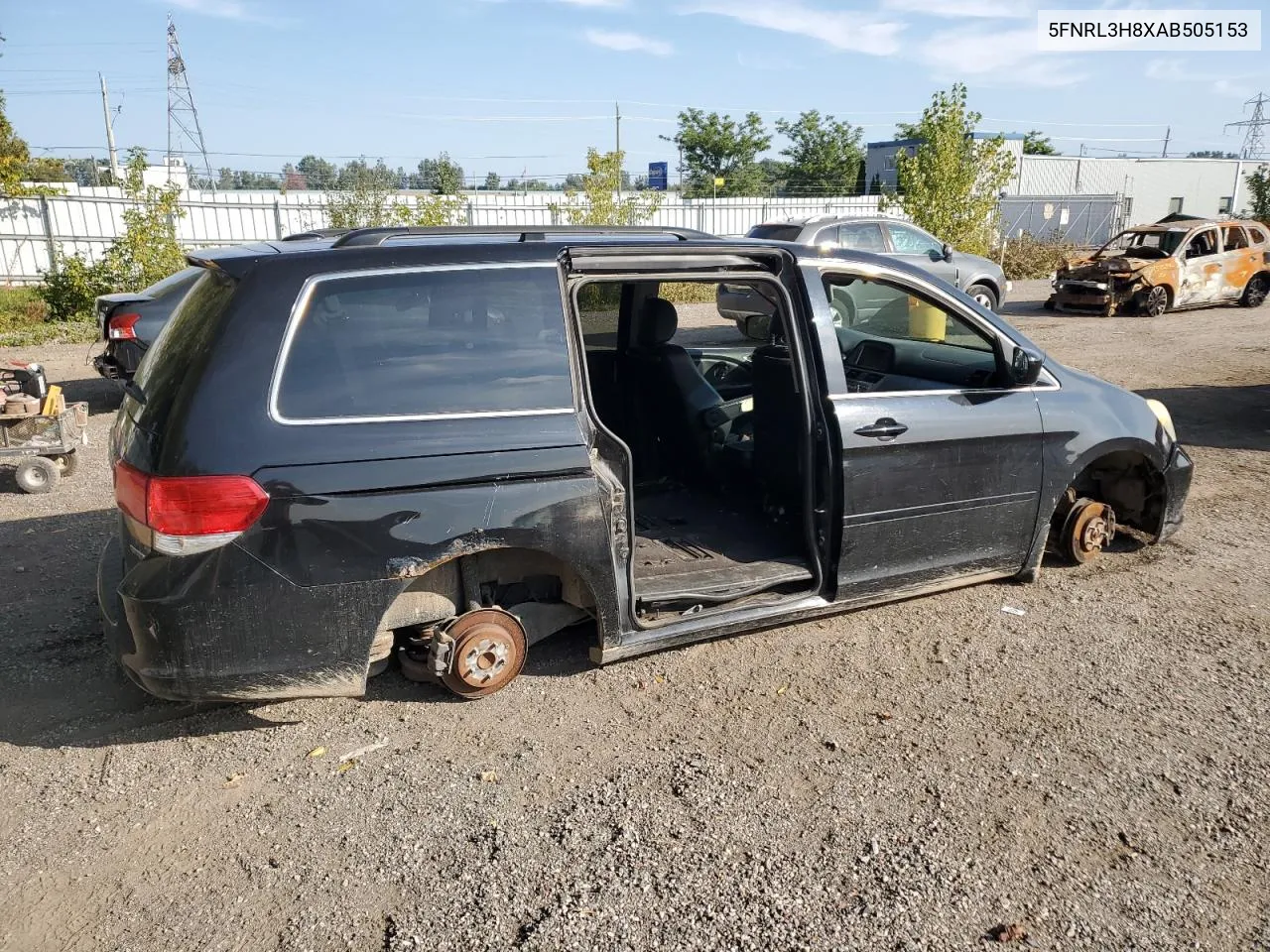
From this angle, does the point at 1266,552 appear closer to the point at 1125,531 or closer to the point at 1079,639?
the point at 1125,531

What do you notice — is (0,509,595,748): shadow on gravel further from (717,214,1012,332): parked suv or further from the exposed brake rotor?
(717,214,1012,332): parked suv

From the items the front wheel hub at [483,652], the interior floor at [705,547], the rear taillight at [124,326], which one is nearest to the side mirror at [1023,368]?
the interior floor at [705,547]

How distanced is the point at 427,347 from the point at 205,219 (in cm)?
2125

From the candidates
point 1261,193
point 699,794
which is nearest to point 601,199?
point 699,794

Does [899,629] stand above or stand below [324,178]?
below

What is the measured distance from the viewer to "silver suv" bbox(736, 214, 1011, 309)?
12.8 meters

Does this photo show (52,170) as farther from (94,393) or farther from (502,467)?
(502,467)

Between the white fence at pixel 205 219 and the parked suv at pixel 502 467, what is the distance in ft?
48.1

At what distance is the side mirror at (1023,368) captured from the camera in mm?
4523

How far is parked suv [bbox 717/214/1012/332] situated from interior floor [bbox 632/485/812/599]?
22.5 ft

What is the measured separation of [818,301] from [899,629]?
1.65 metres

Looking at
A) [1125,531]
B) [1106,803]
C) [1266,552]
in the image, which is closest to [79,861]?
[1106,803]

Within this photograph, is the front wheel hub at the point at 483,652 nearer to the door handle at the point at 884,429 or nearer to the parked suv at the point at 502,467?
the parked suv at the point at 502,467

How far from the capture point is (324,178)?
35156mm
